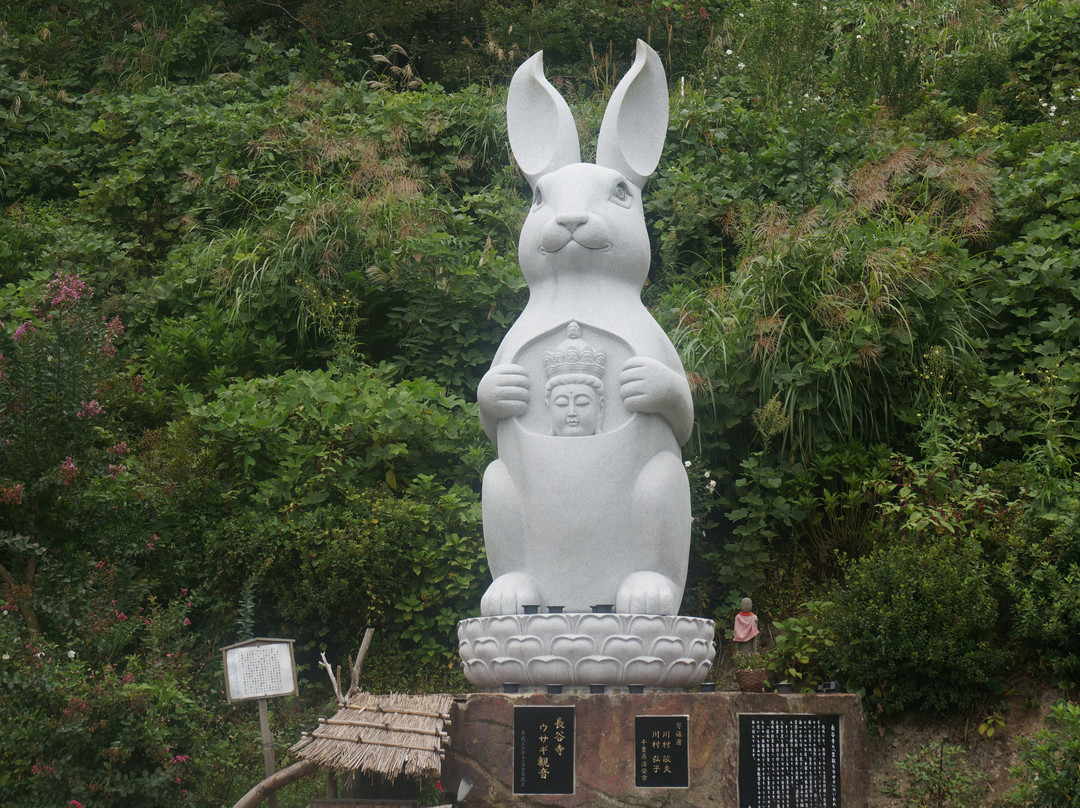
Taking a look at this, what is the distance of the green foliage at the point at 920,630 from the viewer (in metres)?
Answer: 5.24

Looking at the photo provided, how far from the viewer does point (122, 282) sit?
29.9 ft

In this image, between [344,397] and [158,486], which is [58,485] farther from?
[344,397]

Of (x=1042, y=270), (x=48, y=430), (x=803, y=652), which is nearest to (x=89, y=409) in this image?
(x=48, y=430)

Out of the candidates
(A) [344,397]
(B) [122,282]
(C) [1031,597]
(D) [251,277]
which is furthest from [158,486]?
(C) [1031,597]

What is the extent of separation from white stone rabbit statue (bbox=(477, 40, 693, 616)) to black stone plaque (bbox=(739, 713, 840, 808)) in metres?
0.64

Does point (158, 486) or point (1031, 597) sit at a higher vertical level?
point (158, 486)

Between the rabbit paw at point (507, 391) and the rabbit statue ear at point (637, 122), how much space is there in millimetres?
1271

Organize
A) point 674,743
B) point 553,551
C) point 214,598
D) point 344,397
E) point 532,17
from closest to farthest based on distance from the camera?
point 674,743 → point 553,551 → point 214,598 → point 344,397 → point 532,17

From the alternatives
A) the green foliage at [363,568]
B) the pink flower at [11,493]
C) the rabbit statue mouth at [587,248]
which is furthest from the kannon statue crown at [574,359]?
the pink flower at [11,493]

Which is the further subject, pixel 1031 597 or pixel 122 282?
pixel 122 282

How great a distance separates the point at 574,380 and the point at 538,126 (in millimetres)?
1570

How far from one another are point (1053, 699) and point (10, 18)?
12792mm

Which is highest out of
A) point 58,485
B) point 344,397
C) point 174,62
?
point 174,62

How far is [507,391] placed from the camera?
4934 millimetres
